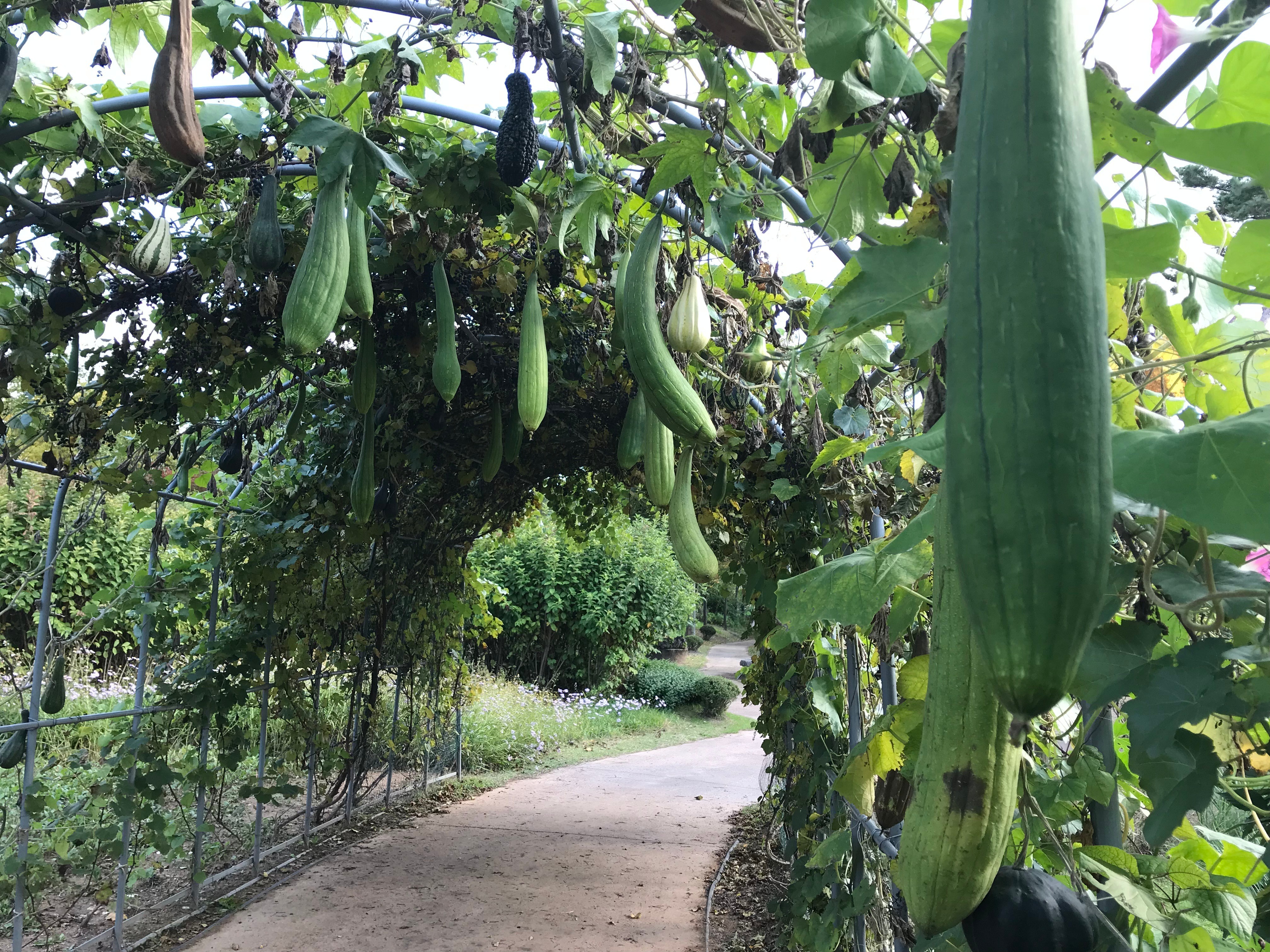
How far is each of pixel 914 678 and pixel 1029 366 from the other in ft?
3.64

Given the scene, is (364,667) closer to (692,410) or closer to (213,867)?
(213,867)

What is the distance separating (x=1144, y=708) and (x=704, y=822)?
6079 mm

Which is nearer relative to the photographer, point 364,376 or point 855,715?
point 855,715

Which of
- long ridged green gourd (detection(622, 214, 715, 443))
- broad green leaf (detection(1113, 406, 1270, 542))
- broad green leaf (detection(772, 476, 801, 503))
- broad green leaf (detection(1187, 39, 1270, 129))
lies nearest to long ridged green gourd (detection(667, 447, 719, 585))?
long ridged green gourd (detection(622, 214, 715, 443))

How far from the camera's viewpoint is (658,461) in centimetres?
223

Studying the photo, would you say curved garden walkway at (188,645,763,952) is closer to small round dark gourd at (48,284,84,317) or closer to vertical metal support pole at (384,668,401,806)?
vertical metal support pole at (384,668,401,806)

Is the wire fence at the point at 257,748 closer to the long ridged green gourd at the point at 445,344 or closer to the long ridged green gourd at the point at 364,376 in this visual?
the long ridged green gourd at the point at 364,376

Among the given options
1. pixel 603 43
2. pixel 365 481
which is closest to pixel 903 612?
pixel 603 43

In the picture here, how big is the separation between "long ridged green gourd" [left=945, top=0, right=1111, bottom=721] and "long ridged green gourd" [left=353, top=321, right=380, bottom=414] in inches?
109

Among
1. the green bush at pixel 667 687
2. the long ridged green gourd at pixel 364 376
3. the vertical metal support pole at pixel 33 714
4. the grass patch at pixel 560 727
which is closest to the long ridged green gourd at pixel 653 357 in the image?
the long ridged green gourd at pixel 364 376

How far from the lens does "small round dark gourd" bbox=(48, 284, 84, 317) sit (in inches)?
109

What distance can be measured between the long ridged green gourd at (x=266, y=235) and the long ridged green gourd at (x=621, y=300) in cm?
114

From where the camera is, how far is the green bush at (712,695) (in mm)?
12477

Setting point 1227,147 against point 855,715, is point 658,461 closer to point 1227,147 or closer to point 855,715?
point 855,715
